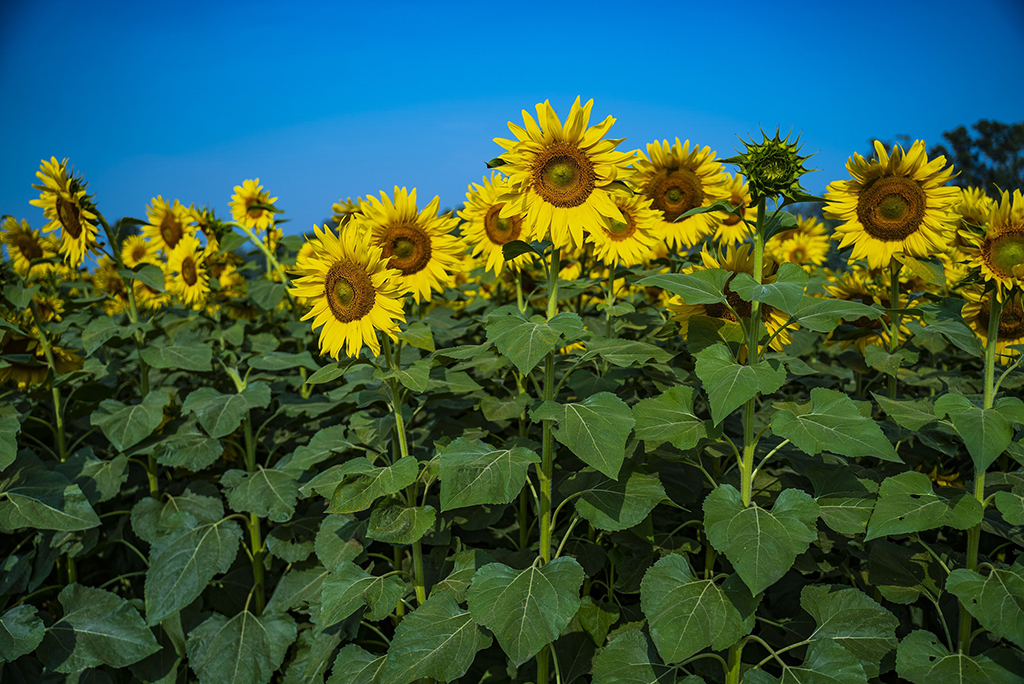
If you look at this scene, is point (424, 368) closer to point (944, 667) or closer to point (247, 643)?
point (247, 643)

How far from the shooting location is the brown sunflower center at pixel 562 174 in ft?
6.70

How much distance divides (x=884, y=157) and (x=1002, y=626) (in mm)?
1727

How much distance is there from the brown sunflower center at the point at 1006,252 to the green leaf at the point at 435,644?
1991mm

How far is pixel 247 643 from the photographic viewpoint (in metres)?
2.72

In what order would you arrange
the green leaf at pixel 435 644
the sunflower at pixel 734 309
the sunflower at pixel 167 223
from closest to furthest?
the green leaf at pixel 435 644
the sunflower at pixel 734 309
the sunflower at pixel 167 223

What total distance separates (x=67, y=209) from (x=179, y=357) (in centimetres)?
93

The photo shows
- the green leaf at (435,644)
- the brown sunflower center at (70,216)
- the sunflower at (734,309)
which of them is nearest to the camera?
the green leaf at (435,644)

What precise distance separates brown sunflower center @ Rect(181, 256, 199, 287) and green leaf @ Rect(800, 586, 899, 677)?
383 centimetres

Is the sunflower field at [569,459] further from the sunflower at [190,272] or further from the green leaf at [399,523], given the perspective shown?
the sunflower at [190,272]

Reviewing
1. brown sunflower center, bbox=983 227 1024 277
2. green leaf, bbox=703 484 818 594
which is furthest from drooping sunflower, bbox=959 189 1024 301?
green leaf, bbox=703 484 818 594

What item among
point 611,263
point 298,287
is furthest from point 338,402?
point 611,263

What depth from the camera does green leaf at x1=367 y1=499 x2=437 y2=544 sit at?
7.23 ft

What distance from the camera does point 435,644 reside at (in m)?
2.05

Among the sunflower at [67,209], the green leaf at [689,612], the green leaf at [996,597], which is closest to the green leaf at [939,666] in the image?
the green leaf at [996,597]
